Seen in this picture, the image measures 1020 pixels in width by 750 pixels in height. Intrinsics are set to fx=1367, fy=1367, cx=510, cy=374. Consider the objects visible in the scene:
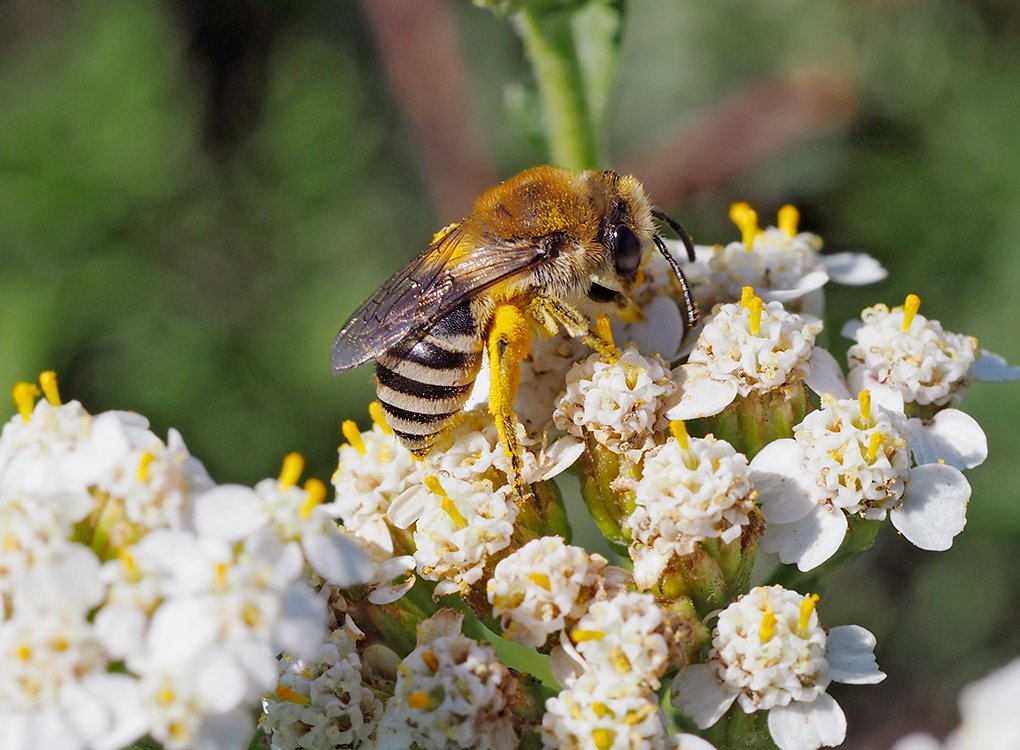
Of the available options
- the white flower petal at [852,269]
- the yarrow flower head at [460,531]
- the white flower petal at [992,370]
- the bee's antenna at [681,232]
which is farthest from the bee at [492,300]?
the white flower petal at [992,370]

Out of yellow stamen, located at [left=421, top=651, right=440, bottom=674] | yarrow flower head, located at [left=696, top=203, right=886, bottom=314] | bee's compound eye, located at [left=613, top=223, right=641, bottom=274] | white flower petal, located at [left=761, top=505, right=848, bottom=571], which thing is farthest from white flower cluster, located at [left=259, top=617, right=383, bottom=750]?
yarrow flower head, located at [left=696, top=203, right=886, bottom=314]

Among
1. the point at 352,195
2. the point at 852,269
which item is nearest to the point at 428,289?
the point at 852,269

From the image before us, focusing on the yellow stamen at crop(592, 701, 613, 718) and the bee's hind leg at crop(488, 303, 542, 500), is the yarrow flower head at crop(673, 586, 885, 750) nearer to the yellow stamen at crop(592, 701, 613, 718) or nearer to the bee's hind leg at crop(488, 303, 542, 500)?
the yellow stamen at crop(592, 701, 613, 718)

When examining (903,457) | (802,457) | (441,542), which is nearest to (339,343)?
(441,542)

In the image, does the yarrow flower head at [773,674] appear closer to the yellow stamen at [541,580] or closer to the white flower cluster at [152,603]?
the yellow stamen at [541,580]

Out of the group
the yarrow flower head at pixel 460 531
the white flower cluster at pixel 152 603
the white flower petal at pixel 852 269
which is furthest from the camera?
the white flower petal at pixel 852 269

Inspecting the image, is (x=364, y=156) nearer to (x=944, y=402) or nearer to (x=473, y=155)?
(x=473, y=155)

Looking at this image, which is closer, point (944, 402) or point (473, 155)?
point (944, 402)

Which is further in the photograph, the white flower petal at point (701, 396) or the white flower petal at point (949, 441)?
the white flower petal at point (949, 441)
